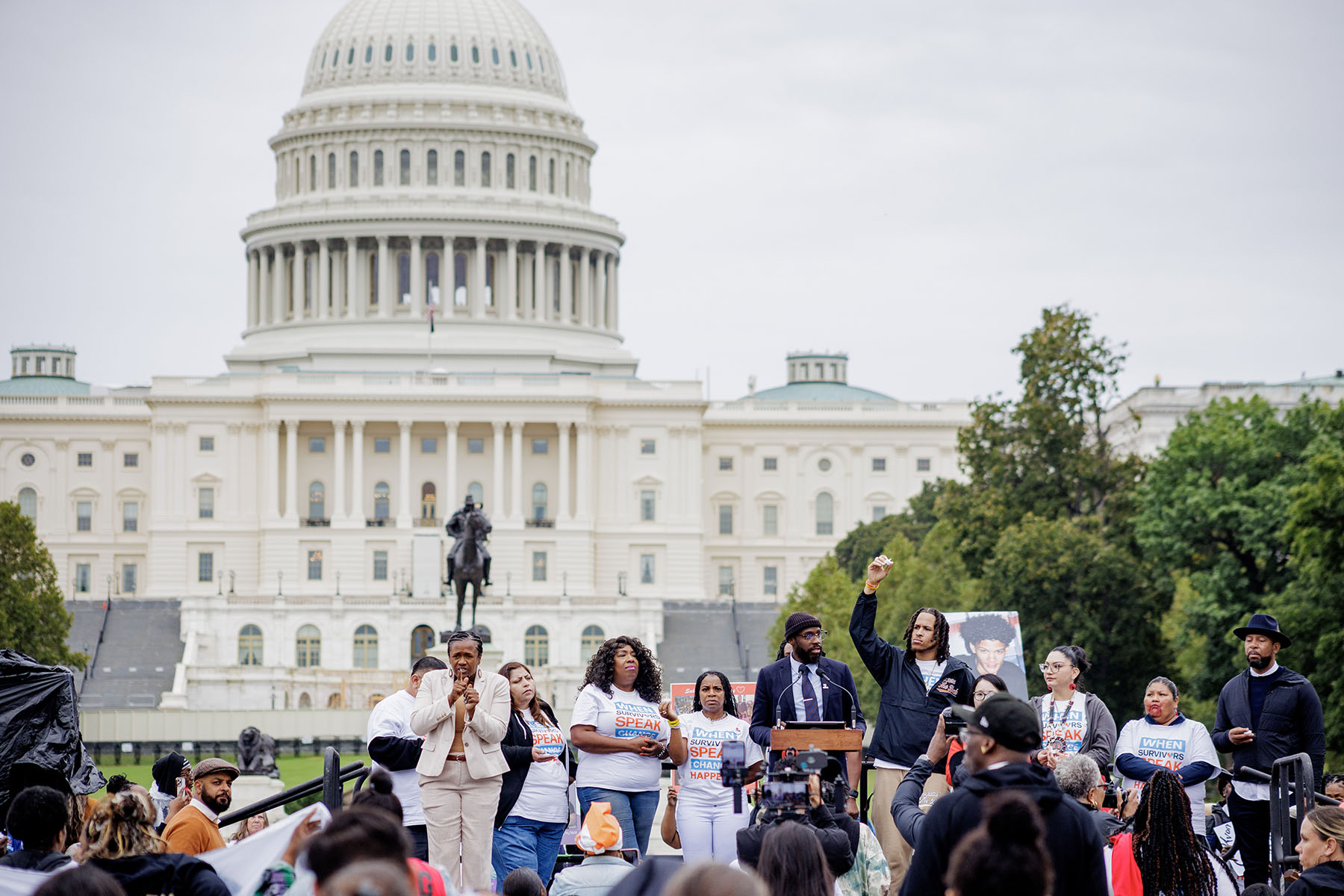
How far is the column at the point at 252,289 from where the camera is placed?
120562mm

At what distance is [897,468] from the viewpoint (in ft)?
376

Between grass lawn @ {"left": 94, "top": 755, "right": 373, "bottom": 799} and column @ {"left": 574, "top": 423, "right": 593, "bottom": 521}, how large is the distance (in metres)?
52.8

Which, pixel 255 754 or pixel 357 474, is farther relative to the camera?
pixel 357 474

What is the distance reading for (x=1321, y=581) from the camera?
42.3m

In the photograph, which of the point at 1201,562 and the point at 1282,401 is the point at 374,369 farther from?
the point at 1201,562

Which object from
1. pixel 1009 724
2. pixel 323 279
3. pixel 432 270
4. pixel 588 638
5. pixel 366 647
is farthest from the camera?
pixel 432 270

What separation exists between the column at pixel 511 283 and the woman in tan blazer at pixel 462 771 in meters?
103

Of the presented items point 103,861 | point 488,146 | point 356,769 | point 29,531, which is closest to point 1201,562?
point 29,531

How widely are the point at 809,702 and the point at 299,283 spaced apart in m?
106

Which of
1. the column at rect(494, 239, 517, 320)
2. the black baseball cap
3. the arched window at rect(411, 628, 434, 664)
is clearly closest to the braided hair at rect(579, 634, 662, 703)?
the black baseball cap

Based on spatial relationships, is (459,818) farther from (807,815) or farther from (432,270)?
(432,270)

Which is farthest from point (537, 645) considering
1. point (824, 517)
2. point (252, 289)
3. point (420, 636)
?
point (252, 289)

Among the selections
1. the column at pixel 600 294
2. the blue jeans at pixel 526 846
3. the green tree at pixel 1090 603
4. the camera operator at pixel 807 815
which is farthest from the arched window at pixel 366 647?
the camera operator at pixel 807 815

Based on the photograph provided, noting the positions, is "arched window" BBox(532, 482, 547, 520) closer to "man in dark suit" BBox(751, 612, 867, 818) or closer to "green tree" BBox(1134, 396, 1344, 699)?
"green tree" BBox(1134, 396, 1344, 699)
